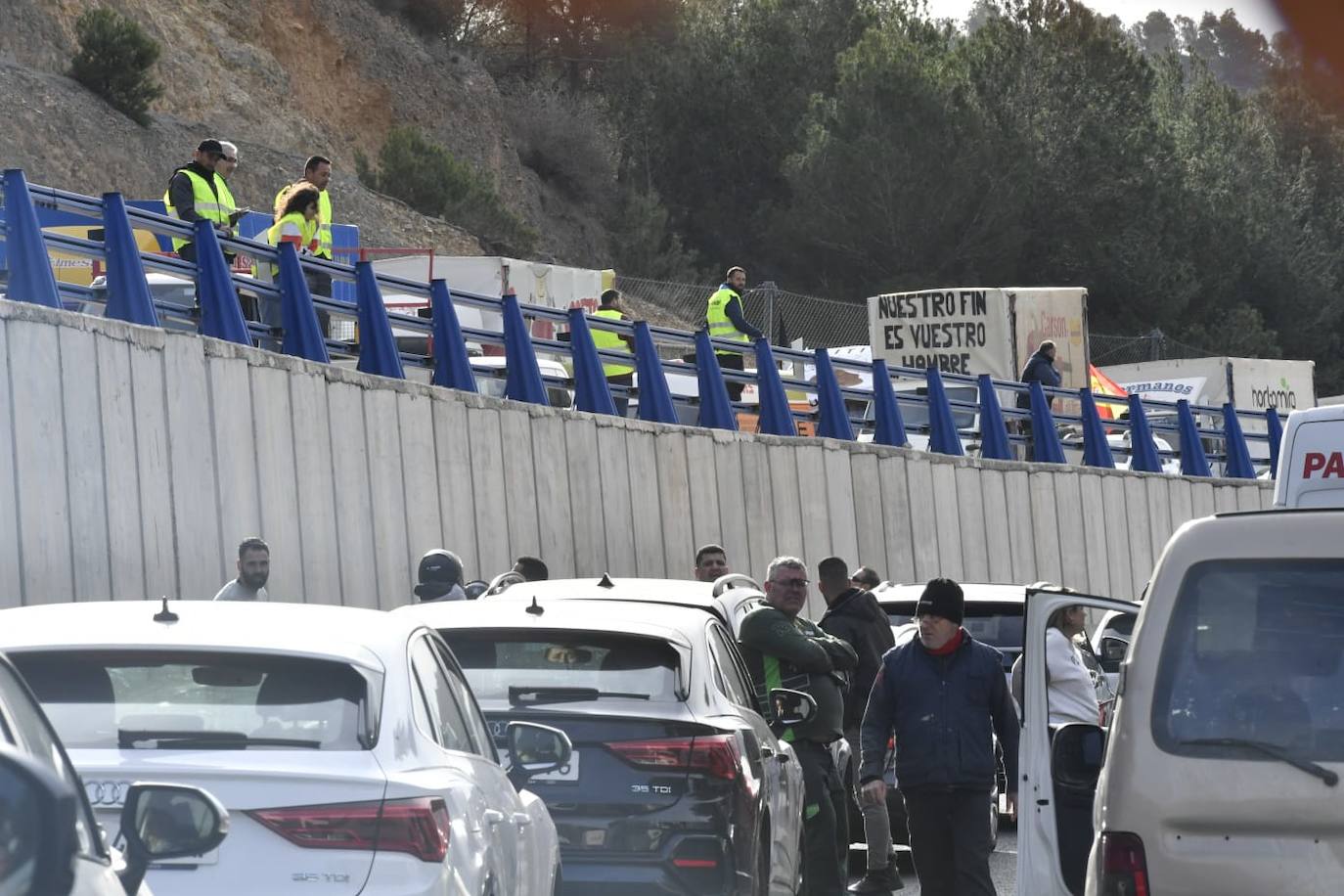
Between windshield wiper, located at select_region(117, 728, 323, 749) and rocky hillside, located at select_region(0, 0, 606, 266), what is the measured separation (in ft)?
128

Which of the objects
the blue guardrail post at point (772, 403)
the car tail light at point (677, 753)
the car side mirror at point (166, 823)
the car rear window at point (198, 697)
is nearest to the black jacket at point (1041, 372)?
the blue guardrail post at point (772, 403)

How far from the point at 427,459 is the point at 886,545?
7.79 m

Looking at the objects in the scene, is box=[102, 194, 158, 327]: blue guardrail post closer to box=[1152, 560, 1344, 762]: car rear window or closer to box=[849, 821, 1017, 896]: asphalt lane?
box=[849, 821, 1017, 896]: asphalt lane

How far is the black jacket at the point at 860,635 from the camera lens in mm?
12539

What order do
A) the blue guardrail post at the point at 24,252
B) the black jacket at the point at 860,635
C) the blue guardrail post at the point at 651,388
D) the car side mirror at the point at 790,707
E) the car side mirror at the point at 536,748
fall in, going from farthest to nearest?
the blue guardrail post at the point at 651,388, the blue guardrail post at the point at 24,252, the black jacket at the point at 860,635, the car side mirror at the point at 790,707, the car side mirror at the point at 536,748

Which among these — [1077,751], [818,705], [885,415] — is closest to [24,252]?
[818,705]

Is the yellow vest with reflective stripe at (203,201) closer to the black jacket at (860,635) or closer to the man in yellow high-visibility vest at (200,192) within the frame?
the man in yellow high-visibility vest at (200,192)

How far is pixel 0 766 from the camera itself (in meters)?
2.85

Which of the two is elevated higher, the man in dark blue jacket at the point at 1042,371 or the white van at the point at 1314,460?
the man in dark blue jacket at the point at 1042,371

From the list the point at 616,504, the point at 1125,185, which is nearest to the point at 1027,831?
the point at 616,504

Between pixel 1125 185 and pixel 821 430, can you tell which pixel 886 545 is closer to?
pixel 821 430

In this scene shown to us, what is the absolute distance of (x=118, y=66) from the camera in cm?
4741

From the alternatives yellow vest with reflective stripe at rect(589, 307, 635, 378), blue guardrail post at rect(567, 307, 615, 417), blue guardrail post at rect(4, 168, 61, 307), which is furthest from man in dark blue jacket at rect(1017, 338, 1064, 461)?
blue guardrail post at rect(4, 168, 61, 307)

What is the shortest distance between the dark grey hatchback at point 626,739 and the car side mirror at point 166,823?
3749mm
